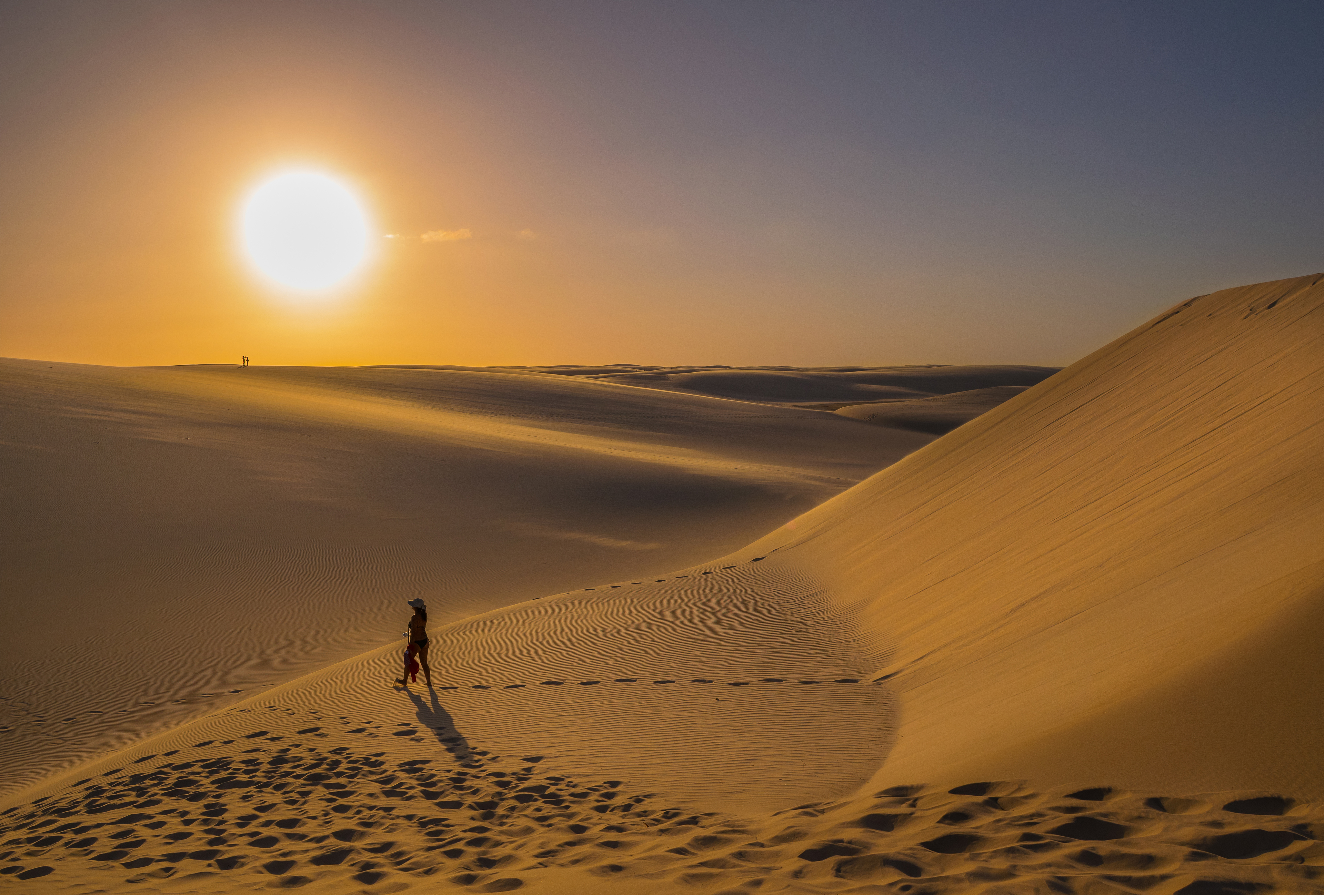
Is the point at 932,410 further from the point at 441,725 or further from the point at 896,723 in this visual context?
the point at 441,725

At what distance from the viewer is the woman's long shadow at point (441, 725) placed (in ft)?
20.2

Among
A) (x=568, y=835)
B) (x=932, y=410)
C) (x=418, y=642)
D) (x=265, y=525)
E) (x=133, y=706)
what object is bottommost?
(x=568, y=835)

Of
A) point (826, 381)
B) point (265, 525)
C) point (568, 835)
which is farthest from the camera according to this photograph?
point (826, 381)

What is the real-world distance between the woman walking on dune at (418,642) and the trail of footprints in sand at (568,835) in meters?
1.50

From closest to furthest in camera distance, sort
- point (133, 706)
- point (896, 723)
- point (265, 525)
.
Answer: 1. point (896, 723)
2. point (133, 706)
3. point (265, 525)

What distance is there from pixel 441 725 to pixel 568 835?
2.81 m

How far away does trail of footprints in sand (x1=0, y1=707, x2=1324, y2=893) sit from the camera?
320 cm

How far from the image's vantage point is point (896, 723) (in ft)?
19.5

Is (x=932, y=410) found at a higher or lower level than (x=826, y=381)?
lower

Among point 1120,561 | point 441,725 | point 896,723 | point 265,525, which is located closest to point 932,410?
point 265,525

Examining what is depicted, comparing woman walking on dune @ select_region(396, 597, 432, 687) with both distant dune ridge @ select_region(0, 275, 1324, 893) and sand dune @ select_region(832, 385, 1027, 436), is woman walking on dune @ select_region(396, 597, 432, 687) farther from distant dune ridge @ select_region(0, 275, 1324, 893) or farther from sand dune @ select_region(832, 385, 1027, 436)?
sand dune @ select_region(832, 385, 1027, 436)

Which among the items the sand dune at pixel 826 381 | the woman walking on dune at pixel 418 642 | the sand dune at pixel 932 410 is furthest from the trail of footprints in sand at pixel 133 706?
the sand dune at pixel 826 381

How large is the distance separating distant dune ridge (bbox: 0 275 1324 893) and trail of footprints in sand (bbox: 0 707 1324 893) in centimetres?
2

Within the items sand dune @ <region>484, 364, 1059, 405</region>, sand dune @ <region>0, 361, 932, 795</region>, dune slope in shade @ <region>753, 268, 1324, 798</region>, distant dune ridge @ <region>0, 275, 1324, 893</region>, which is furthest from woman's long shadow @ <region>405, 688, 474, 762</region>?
sand dune @ <region>484, 364, 1059, 405</region>
